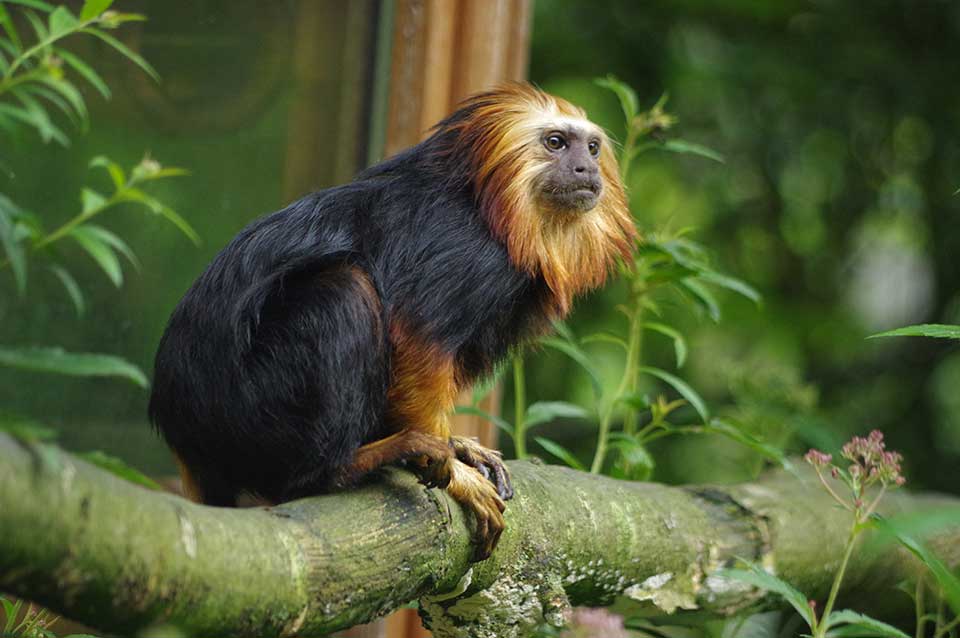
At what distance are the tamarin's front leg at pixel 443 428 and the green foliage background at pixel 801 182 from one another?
132 inches

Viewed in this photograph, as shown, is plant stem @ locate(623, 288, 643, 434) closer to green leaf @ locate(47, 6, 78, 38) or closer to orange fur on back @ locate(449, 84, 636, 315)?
orange fur on back @ locate(449, 84, 636, 315)

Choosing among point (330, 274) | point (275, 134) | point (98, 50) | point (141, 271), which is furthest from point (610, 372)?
point (330, 274)

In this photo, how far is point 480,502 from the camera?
2516 mm

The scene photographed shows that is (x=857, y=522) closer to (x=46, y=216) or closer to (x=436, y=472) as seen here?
(x=436, y=472)

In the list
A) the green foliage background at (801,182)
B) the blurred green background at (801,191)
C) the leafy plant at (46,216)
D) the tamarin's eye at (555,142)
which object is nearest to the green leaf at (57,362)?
the leafy plant at (46,216)

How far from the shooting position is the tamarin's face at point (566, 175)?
9.98ft

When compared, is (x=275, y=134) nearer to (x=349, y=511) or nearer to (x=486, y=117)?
(x=486, y=117)

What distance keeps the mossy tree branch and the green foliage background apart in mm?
2357

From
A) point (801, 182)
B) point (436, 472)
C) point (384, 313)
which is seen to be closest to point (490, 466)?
point (436, 472)

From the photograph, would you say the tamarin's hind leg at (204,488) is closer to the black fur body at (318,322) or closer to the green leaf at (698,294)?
the black fur body at (318,322)

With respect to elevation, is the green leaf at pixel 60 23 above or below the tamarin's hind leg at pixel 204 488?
above

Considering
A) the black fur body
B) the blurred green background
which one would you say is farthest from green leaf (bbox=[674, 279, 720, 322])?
the blurred green background

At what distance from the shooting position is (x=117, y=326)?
12.4 feet

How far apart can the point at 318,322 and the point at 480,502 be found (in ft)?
1.72
